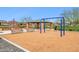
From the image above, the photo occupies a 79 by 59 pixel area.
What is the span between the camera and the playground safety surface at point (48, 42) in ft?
11.6

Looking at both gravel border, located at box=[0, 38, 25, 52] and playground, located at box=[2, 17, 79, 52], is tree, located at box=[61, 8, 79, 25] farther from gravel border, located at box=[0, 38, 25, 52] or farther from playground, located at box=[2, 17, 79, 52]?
gravel border, located at box=[0, 38, 25, 52]

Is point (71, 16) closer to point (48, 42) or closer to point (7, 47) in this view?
point (48, 42)

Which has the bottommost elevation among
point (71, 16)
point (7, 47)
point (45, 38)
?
point (7, 47)

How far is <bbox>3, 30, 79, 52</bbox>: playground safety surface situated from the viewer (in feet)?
11.6

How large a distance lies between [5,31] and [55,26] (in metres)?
0.83

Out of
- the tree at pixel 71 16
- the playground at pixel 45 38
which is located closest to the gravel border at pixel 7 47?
the playground at pixel 45 38

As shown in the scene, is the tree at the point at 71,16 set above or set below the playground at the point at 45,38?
above

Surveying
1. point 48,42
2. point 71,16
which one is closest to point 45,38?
point 48,42

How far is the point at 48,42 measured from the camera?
3541 millimetres

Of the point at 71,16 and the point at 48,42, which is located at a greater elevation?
the point at 71,16

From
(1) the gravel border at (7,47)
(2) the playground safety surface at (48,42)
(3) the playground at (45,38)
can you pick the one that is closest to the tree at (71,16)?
(3) the playground at (45,38)

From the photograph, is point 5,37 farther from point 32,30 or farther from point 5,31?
point 32,30

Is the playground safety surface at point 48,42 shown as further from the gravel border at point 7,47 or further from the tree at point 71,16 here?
the tree at point 71,16

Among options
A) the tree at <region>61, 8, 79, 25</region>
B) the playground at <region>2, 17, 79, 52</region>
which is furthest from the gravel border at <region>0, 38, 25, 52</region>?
the tree at <region>61, 8, 79, 25</region>
